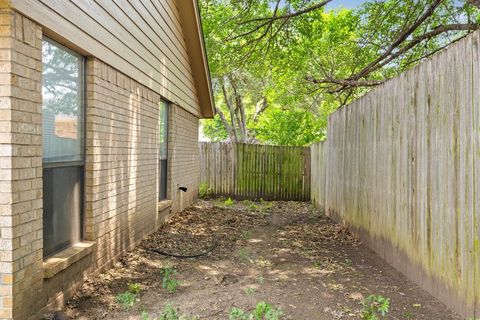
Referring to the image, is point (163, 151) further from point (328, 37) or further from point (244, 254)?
point (328, 37)

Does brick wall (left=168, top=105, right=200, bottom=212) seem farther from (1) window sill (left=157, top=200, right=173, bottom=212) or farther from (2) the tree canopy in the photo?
(2) the tree canopy

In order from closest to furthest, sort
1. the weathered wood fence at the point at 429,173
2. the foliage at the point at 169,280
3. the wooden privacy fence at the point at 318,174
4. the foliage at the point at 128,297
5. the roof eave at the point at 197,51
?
the weathered wood fence at the point at 429,173 < the foliage at the point at 128,297 < the foliage at the point at 169,280 < the roof eave at the point at 197,51 < the wooden privacy fence at the point at 318,174

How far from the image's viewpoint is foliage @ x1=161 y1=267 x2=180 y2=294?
4.36 meters

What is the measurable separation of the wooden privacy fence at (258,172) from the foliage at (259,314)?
10.5 m

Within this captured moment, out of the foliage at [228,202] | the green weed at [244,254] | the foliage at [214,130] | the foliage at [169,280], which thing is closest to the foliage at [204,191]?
the foliage at [228,202]

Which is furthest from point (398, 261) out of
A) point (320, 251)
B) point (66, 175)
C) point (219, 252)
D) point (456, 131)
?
point (66, 175)

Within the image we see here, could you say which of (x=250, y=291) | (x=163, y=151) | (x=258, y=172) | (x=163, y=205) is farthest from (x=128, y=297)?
(x=258, y=172)

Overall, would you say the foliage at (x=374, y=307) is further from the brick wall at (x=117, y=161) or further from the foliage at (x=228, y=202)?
the foliage at (x=228, y=202)

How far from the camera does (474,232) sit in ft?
10.9

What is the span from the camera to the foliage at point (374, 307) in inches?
141

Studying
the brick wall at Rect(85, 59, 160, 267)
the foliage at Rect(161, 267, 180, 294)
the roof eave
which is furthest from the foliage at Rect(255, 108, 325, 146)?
the foliage at Rect(161, 267, 180, 294)

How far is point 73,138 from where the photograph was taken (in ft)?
13.8

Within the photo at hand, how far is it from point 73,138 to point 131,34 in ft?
7.52

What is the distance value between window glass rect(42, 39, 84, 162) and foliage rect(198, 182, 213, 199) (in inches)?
384
